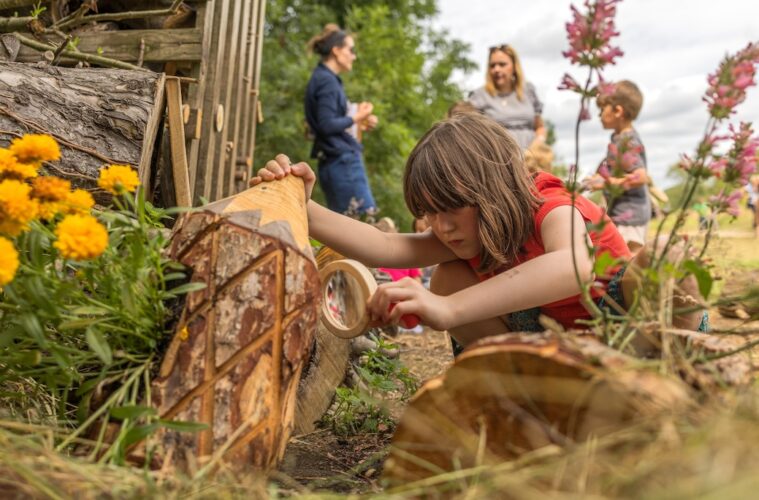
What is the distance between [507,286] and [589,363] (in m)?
0.64

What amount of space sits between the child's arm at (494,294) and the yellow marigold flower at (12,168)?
80 cm

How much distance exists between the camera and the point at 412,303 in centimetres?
165

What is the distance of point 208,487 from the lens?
48.4 inches

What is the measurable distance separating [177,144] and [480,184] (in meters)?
1.60

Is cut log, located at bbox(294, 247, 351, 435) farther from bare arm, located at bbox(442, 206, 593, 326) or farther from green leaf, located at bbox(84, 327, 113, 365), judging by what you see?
green leaf, located at bbox(84, 327, 113, 365)

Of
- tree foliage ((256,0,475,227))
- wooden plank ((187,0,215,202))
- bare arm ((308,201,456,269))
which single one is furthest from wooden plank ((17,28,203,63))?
tree foliage ((256,0,475,227))

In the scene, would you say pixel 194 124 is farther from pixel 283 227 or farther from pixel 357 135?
pixel 283 227

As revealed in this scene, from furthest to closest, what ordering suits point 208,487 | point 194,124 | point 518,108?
point 518,108
point 194,124
point 208,487

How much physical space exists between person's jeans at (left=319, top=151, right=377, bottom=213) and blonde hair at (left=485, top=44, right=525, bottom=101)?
1.23 metres

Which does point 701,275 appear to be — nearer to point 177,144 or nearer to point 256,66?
point 177,144

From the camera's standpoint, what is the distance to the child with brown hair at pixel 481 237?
1.75 meters

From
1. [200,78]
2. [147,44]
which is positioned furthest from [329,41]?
[147,44]

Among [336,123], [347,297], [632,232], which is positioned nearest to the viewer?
[347,297]

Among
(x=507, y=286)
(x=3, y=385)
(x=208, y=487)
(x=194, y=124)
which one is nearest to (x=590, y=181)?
(x=507, y=286)
